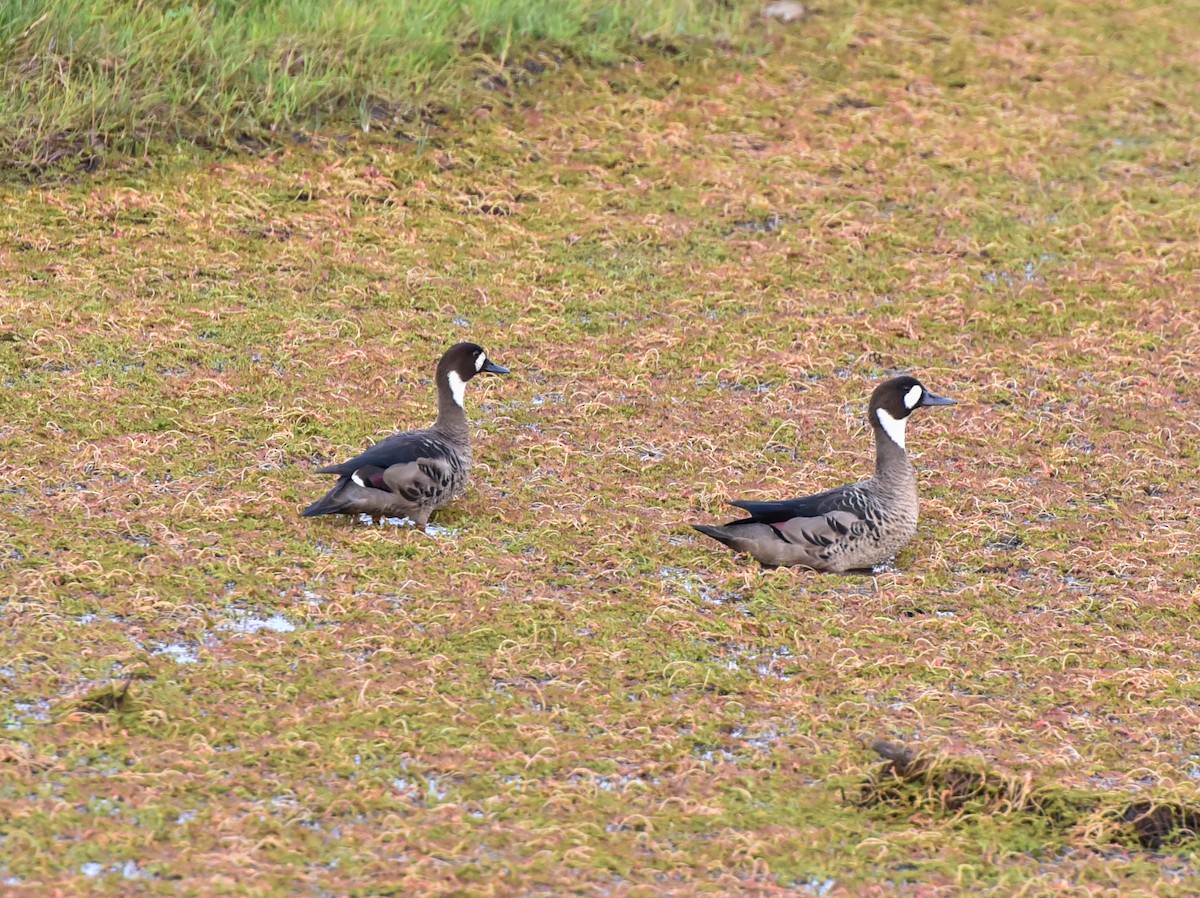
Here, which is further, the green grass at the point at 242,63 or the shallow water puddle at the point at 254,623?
the green grass at the point at 242,63

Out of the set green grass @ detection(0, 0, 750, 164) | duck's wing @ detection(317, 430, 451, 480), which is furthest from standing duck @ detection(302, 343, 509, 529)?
green grass @ detection(0, 0, 750, 164)

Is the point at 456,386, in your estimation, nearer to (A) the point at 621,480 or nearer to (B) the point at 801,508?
(A) the point at 621,480

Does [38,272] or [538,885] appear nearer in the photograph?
[538,885]

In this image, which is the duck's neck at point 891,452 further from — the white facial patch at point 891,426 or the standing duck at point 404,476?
the standing duck at point 404,476

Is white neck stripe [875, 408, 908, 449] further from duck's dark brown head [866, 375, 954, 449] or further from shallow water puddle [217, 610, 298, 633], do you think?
shallow water puddle [217, 610, 298, 633]

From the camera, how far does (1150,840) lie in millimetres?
6473

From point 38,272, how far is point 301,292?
1.78 metres

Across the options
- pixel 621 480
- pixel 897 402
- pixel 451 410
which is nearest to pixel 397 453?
pixel 451 410

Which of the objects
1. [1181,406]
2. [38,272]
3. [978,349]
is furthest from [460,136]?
[1181,406]

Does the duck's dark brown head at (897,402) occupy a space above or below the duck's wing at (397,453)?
above

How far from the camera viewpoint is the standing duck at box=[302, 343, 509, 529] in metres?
8.86

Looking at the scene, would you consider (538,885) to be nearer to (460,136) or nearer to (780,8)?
(460,136)

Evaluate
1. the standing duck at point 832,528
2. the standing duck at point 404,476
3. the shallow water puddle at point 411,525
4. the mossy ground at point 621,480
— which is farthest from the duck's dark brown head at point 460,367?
the standing duck at point 832,528

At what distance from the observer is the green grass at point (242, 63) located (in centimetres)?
1298
